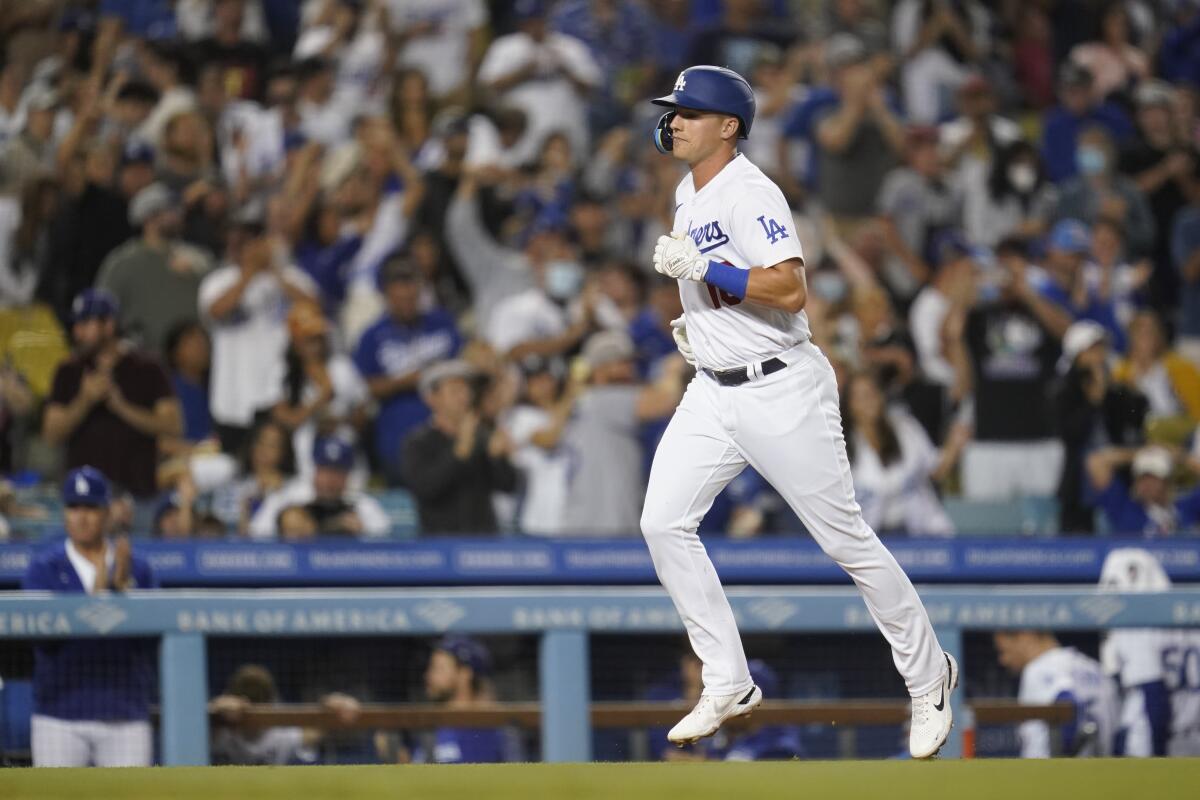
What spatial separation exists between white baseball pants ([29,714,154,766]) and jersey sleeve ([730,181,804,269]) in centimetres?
301

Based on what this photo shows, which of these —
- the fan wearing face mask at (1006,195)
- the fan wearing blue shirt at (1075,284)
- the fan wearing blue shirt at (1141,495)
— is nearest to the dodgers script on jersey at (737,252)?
the fan wearing blue shirt at (1141,495)

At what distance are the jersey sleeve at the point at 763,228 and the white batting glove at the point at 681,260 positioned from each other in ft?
0.49

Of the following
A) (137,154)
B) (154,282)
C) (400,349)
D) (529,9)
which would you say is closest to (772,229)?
(400,349)

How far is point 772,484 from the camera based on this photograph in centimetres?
502

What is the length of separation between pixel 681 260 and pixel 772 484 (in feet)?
2.28

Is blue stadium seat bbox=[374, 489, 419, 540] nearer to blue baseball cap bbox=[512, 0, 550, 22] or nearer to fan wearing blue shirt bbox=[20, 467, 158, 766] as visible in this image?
fan wearing blue shirt bbox=[20, 467, 158, 766]

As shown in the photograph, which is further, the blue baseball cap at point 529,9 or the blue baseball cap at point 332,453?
the blue baseball cap at point 529,9

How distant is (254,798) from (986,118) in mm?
8144

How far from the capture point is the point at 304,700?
7.04 metres

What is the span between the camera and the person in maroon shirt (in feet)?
26.9

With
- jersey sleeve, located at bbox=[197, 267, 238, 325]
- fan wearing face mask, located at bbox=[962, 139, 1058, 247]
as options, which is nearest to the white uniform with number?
jersey sleeve, located at bbox=[197, 267, 238, 325]

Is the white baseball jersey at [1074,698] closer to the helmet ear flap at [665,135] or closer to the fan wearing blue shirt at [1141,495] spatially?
the fan wearing blue shirt at [1141,495]

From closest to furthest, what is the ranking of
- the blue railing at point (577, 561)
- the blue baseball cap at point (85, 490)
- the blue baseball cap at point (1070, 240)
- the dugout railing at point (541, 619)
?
the dugout railing at point (541, 619)
the blue baseball cap at point (85, 490)
the blue railing at point (577, 561)
the blue baseball cap at point (1070, 240)

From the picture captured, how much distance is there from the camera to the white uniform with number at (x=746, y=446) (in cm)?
493
